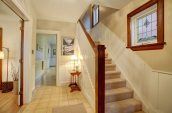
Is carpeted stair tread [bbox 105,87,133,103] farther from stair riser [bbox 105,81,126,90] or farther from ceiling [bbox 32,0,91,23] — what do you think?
ceiling [bbox 32,0,91,23]

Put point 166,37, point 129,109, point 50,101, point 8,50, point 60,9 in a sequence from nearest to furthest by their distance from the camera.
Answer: point 166,37 → point 129,109 → point 50,101 → point 60,9 → point 8,50

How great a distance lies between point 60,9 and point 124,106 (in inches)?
128

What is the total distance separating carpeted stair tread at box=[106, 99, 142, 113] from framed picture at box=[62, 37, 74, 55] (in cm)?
289

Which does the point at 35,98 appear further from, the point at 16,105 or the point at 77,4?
the point at 77,4

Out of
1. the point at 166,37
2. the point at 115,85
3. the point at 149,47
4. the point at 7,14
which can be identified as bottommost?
the point at 115,85

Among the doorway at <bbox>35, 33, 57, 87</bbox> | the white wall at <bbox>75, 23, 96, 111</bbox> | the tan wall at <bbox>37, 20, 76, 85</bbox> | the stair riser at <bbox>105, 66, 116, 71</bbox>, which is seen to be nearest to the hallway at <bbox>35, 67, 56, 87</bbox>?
the doorway at <bbox>35, 33, 57, 87</bbox>

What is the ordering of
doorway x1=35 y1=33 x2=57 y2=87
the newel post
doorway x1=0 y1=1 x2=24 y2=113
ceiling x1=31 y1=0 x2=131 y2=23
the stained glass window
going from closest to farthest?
the newel post → the stained glass window → ceiling x1=31 y1=0 x2=131 y2=23 → doorway x1=0 y1=1 x2=24 y2=113 → doorway x1=35 y1=33 x2=57 y2=87

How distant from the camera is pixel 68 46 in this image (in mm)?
4867

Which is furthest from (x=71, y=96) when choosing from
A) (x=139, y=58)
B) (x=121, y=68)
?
(x=139, y=58)

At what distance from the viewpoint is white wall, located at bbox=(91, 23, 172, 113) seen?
205cm

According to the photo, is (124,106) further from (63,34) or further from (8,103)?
(63,34)

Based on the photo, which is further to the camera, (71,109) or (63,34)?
(63,34)

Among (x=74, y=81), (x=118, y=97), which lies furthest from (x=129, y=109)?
(x=74, y=81)

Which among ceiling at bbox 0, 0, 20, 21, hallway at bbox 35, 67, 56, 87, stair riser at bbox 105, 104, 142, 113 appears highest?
ceiling at bbox 0, 0, 20, 21
